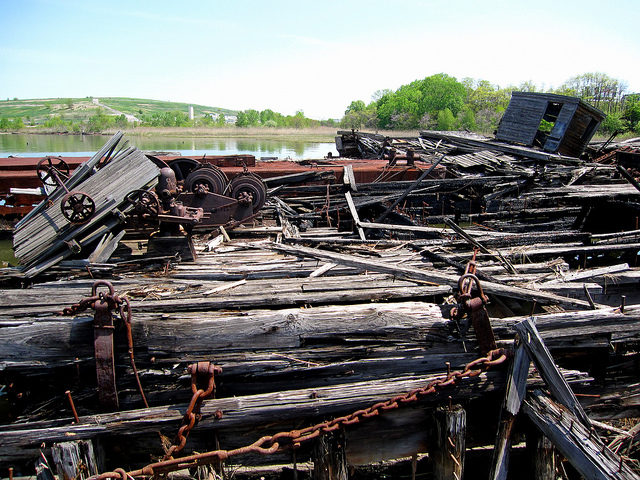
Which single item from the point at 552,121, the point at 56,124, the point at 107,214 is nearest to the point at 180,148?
the point at 552,121

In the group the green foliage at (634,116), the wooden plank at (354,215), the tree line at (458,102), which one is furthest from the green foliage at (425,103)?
the wooden plank at (354,215)

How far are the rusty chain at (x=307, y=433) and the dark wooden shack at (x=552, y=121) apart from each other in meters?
19.8

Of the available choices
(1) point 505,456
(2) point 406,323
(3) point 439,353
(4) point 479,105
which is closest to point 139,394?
(2) point 406,323

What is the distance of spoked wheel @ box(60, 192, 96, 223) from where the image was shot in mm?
6062

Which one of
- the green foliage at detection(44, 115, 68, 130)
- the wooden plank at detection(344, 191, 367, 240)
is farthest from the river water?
the green foliage at detection(44, 115, 68, 130)

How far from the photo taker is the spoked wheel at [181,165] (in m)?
9.55

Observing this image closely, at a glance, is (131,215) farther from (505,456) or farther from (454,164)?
(454,164)

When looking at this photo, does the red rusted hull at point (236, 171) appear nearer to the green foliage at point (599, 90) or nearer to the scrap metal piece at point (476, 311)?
the scrap metal piece at point (476, 311)

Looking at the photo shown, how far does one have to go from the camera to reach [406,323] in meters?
3.89

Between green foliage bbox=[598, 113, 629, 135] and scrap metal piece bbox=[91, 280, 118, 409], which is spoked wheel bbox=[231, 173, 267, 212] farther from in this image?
green foliage bbox=[598, 113, 629, 135]

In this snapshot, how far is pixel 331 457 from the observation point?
345 centimetres

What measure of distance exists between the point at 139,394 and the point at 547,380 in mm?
3524

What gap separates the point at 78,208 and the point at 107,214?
1.38ft

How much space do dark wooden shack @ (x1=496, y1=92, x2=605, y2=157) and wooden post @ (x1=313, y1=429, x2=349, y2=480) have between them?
67.7 ft
